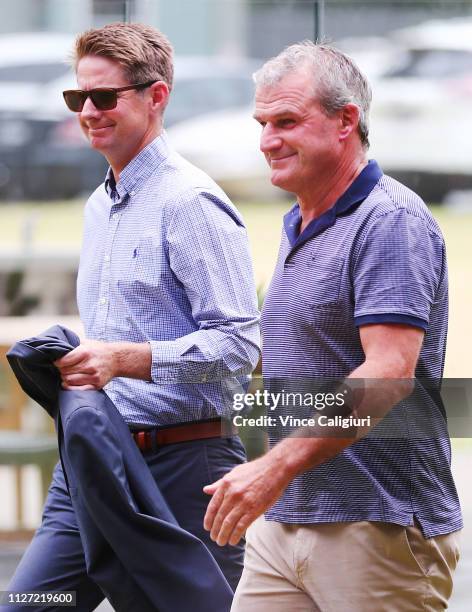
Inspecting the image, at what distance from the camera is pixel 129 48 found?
2885 millimetres

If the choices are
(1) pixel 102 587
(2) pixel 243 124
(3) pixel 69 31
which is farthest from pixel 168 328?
(2) pixel 243 124

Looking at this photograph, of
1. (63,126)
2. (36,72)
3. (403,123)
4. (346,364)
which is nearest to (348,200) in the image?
(346,364)

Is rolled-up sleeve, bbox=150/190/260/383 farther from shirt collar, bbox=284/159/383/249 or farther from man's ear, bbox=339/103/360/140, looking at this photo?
man's ear, bbox=339/103/360/140

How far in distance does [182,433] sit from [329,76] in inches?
36.1

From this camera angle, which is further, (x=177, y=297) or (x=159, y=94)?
(x=159, y=94)

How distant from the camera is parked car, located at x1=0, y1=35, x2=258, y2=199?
19.6 ft

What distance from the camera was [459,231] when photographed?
19.9ft

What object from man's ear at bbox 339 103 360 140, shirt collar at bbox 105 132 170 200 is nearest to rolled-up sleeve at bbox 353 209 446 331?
man's ear at bbox 339 103 360 140

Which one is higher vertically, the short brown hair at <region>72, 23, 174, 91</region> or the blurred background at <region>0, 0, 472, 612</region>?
the short brown hair at <region>72, 23, 174, 91</region>

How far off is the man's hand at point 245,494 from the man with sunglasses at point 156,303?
599 mm

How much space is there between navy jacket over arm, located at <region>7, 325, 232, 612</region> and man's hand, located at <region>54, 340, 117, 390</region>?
0.02 m

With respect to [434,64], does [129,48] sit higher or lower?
higher

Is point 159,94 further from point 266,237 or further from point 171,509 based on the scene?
point 266,237

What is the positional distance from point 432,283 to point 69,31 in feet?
12.3
